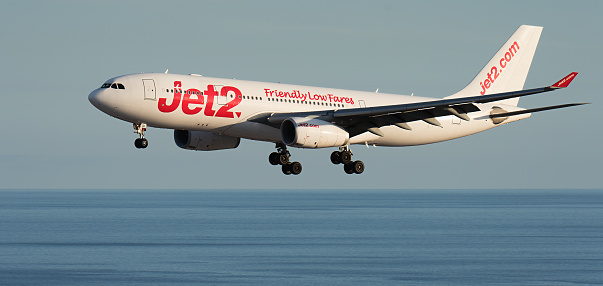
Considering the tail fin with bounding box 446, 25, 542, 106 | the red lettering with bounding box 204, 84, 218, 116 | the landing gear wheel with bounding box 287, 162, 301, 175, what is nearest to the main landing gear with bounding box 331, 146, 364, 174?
the landing gear wheel with bounding box 287, 162, 301, 175

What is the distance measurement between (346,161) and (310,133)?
5648mm

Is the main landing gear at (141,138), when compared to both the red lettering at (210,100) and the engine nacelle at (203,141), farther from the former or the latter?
the engine nacelle at (203,141)

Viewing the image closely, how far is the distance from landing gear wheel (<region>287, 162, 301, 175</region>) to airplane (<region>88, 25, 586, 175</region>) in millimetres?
44

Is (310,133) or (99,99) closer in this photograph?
(99,99)

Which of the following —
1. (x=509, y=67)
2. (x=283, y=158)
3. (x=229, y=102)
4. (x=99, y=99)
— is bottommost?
A: (x=283, y=158)

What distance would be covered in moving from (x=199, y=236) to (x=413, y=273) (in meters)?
80.1

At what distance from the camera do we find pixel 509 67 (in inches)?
2357

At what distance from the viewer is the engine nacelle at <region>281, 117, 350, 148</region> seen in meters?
44.0

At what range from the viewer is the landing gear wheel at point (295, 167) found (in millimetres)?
49991

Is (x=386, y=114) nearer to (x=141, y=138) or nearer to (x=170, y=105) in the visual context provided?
(x=170, y=105)

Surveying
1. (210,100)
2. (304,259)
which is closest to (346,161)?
(210,100)

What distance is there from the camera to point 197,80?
4422 cm

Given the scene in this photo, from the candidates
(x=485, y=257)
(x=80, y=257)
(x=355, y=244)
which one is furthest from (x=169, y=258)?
(x=485, y=257)

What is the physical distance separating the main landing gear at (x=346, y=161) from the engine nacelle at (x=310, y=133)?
Answer: 292 cm
